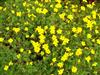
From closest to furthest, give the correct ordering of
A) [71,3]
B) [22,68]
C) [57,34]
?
[22,68] < [57,34] < [71,3]

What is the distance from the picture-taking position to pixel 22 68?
604 centimetres

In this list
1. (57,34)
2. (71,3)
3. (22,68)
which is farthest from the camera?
(71,3)

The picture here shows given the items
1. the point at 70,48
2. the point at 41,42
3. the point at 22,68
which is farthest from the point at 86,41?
the point at 22,68

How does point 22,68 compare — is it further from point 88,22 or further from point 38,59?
point 88,22

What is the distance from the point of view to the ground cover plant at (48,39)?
6137 millimetres

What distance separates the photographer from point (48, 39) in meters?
6.50

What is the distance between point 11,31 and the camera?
6.64 metres

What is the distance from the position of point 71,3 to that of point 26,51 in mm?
2190

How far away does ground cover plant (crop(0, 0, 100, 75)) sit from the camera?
6.14m

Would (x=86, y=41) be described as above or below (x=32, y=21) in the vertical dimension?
below

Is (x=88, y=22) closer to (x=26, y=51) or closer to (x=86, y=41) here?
(x=86, y=41)

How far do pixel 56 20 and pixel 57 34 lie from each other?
0.41 m

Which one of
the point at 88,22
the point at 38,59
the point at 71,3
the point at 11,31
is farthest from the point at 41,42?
the point at 71,3

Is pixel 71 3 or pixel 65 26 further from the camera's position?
pixel 71 3
